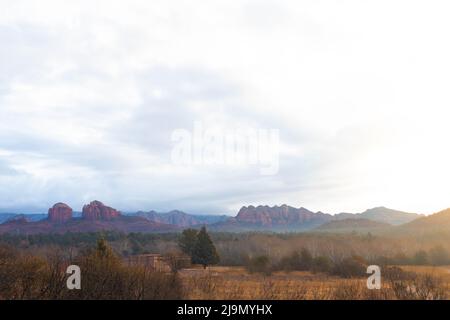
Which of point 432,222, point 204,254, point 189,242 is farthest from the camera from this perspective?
point 432,222

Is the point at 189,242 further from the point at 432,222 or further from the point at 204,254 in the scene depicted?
the point at 432,222

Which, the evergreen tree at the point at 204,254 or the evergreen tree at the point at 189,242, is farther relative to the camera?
the evergreen tree at the point at 189,242

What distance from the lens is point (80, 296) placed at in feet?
43.5

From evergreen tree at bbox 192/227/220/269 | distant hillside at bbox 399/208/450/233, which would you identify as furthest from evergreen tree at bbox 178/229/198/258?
distant hillside at bbox 399/208/450/233

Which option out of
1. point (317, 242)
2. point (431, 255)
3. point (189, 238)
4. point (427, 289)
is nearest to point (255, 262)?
point (189, 238)

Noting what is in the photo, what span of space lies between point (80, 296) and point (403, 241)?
9404 cm

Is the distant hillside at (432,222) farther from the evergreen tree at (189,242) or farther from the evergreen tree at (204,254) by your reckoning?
the evergreen tree at (204,254)

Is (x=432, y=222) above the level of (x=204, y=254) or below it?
above

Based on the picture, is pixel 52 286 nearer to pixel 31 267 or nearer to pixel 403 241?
pixel 31 267

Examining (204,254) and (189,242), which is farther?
(189,242)

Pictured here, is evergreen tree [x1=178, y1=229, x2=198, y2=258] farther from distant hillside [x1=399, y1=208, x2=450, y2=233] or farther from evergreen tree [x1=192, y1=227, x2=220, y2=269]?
distant hillside [x1=399, y1=208, x2=450, y2=233]

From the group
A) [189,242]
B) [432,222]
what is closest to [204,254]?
[189,242]

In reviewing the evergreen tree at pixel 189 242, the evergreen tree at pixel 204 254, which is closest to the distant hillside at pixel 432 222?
the evergreen tree at pixel 189 242

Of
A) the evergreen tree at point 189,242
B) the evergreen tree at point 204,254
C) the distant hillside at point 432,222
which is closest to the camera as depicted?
the evergreen tree at point 204,254
